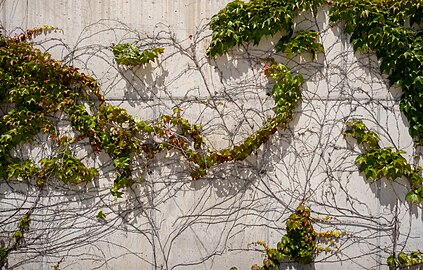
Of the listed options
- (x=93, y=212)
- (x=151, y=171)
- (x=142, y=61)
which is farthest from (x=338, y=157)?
(x=93, y=212)

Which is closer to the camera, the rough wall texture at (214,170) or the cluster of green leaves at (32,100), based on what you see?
the cluster of green leaves at (32,100)

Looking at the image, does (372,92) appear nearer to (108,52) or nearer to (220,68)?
(220,68)

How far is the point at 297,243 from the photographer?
3.58 m

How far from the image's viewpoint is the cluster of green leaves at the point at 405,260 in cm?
360

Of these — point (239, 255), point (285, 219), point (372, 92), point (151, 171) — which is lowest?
point (239, 255)

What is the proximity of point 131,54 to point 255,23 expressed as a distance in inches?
40.8

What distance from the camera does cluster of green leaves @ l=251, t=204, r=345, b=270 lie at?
3.56 meters

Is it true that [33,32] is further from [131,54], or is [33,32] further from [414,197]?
[414,197]

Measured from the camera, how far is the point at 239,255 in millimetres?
3656

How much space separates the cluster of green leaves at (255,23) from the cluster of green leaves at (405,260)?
6.11 feet

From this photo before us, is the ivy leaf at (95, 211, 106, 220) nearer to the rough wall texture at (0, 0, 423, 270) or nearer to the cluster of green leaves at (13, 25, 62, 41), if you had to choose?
the rough wall texture at (0, 0, 423, 270)

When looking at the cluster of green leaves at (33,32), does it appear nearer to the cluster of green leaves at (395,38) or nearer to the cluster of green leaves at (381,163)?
the cluster of green leaves at (395,38)

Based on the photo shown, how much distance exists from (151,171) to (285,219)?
1.19m

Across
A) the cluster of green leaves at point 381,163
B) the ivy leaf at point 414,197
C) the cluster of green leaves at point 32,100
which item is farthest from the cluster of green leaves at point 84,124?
the ivy leaf at point 414,197
